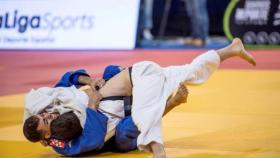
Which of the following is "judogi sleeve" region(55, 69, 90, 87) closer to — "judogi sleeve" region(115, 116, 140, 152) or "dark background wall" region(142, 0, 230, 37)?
"judogi sleeve" region(115, 116, 140, 152)

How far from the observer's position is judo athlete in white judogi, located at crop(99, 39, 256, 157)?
5.10 meters

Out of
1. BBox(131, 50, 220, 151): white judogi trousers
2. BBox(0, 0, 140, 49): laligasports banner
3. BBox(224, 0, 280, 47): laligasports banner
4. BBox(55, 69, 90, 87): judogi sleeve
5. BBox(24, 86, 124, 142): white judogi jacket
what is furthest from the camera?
BBox(0, 0, 140, 49): laligasports banner

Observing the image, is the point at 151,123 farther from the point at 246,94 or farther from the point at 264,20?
the point at 264,20

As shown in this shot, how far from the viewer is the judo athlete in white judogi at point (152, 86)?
16.7 feet

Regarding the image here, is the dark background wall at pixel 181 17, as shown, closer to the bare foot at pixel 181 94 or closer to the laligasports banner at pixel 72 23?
the laligasports banner at pixel 72 23

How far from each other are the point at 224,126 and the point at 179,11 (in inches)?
358

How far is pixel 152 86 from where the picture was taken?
208 inches

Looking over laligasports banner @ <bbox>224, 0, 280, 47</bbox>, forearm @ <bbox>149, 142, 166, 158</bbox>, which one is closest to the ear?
forearm @ <bbox>149, 142, 166, 158</bbox>

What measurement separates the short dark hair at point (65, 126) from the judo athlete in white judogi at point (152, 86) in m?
0.46

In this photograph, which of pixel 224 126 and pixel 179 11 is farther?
pixel 179 11

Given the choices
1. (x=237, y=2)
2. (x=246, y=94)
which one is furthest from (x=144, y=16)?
(x=246, y=94)

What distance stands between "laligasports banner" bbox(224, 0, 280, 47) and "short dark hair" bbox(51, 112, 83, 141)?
993cm

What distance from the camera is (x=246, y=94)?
8.84m

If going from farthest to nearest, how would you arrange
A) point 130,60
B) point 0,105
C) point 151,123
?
point 130,60
point 0,105
point 151,123
